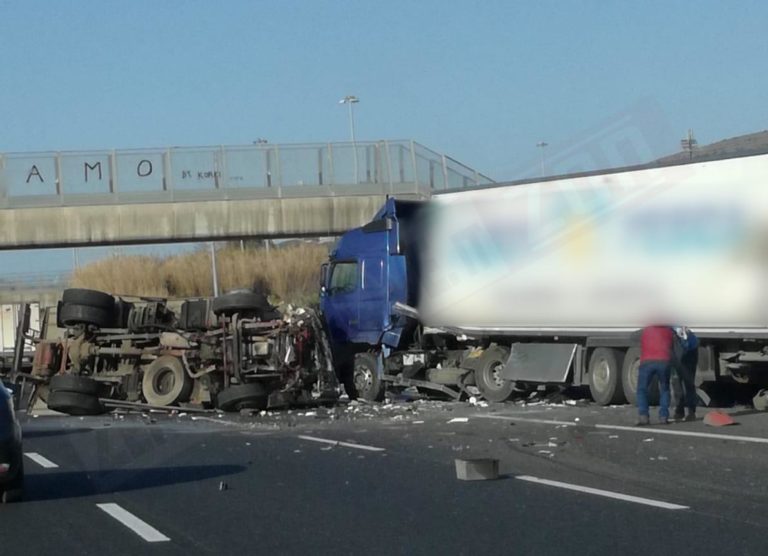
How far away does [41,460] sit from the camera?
15.5 m

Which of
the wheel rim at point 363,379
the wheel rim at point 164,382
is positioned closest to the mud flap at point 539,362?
the wheel rim at point 363,379

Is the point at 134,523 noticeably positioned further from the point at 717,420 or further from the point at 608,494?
the point at 717,420

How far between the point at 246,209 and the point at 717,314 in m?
22.7

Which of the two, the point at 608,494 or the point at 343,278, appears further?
the point at 343,278

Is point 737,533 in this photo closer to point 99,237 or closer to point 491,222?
point 491,222

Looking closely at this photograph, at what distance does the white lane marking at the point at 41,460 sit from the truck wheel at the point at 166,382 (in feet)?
24.2

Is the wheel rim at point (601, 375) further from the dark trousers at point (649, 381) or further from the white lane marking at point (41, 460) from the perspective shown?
the white lane marking at point (41, 460)

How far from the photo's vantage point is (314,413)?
2270cm

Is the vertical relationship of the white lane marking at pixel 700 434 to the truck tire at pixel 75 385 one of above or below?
below

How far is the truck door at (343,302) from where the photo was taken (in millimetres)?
25487

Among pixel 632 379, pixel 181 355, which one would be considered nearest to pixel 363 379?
pixel 181 355

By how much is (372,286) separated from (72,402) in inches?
240

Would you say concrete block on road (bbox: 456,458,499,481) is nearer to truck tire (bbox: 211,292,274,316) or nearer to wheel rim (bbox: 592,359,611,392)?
wheel rim (bbox: 592,359,611,392)

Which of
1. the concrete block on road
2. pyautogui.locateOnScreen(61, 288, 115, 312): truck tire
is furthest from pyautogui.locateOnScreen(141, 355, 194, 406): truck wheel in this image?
the concrete block on road
